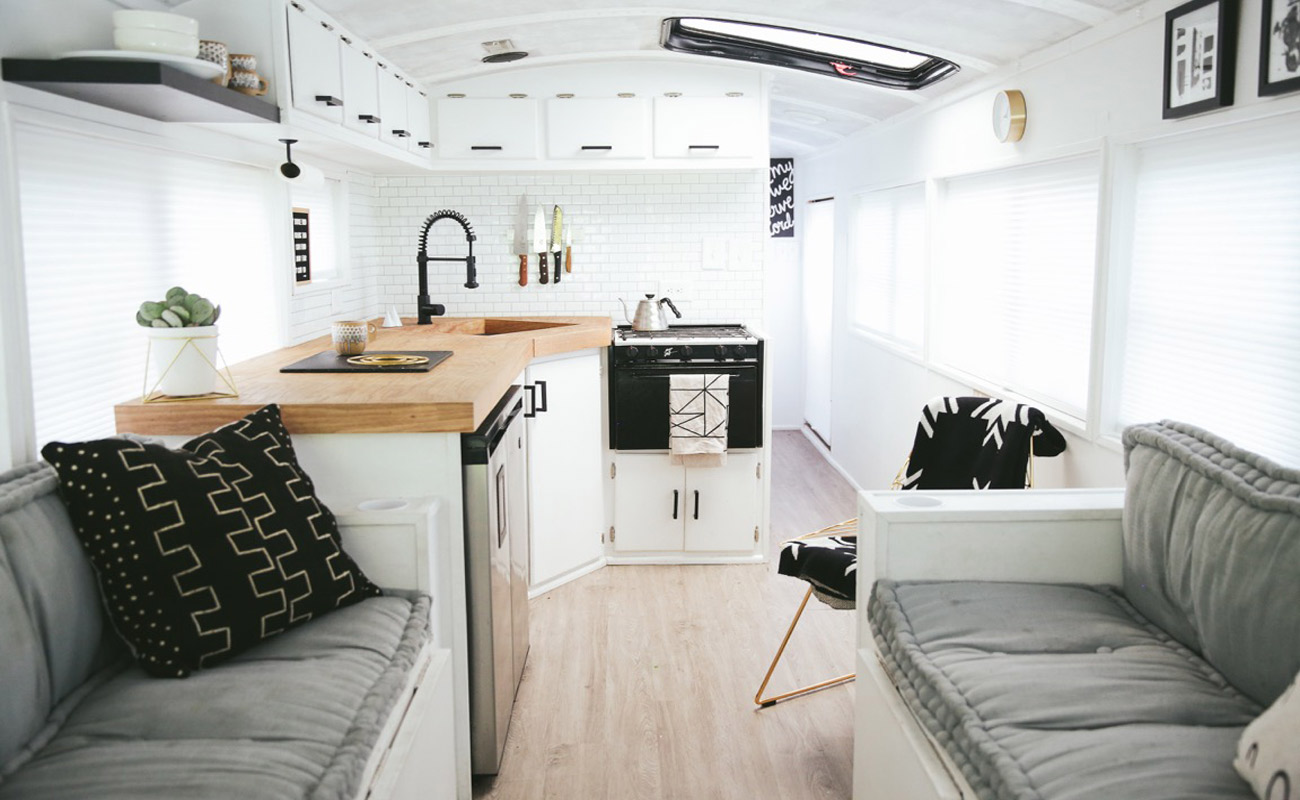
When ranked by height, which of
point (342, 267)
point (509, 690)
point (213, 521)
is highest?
point (342, 267)

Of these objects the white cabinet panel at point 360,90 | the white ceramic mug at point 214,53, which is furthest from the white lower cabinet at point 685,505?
the white ceramic mug at point 214,53

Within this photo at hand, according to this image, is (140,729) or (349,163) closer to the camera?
(140,729)

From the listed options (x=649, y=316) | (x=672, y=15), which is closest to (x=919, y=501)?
(x=672, y=15)

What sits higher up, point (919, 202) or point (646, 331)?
point (919, 202)

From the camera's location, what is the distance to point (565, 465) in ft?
14.5

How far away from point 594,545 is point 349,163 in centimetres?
206

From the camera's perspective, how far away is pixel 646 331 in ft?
16.3

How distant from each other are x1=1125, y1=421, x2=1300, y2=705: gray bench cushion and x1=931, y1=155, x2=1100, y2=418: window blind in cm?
127

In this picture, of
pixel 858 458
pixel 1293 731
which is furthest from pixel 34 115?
pixel 858 458

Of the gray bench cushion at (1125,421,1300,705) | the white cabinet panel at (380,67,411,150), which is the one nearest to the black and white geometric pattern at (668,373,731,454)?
the white cabinet panel at (380,67,411,150)

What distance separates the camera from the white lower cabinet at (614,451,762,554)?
4723 millimetres

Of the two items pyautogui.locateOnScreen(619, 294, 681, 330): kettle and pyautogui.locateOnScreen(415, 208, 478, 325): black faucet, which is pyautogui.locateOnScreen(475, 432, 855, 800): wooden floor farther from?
pyautogui.locateOnScreen(415, 208, 478, 325): black faucet

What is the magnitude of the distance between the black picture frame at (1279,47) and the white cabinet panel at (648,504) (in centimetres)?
290

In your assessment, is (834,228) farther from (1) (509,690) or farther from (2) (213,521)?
(2) (213,521)
